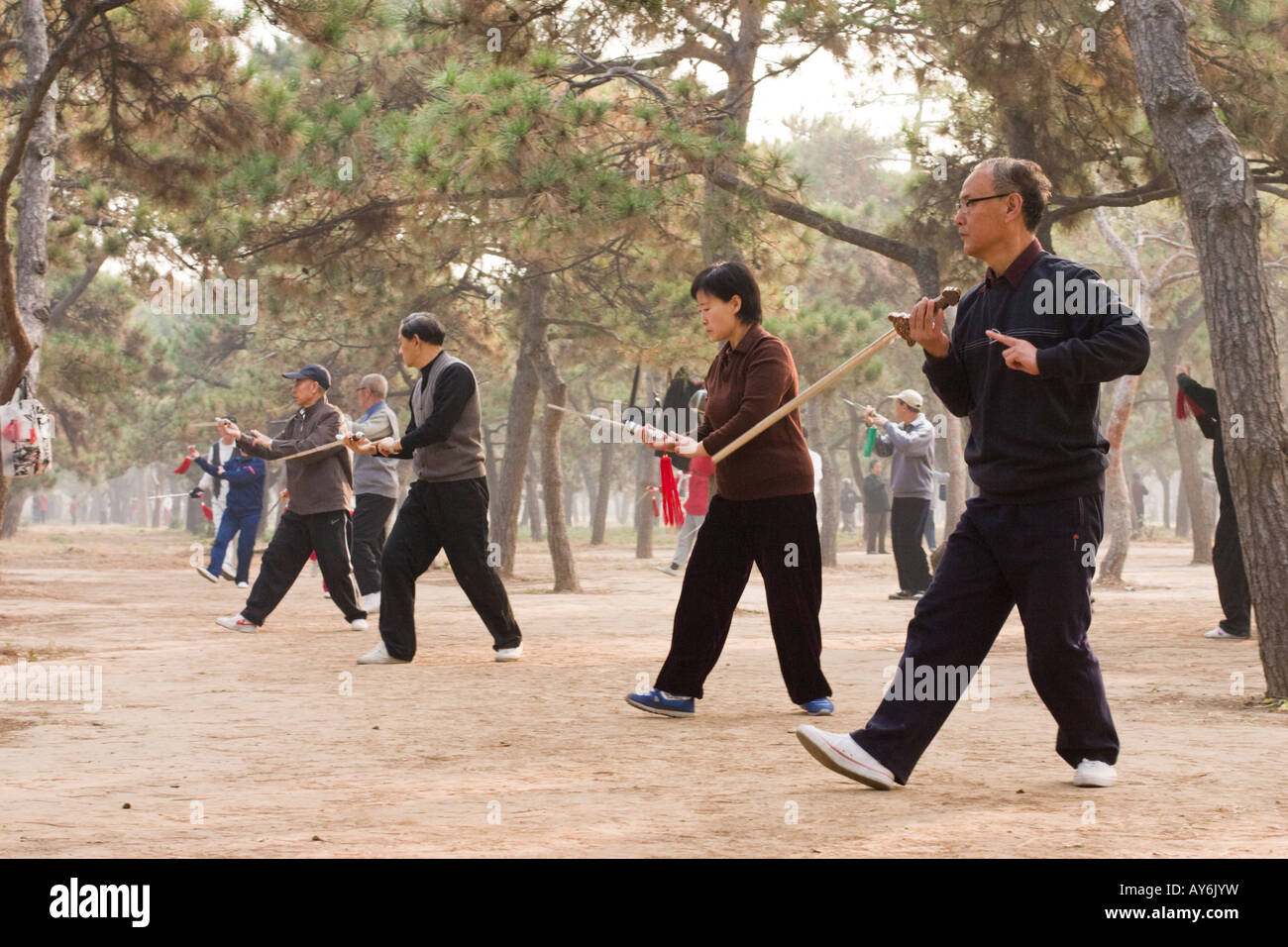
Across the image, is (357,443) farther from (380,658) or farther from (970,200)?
(970,200)

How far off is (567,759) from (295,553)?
596 centimetres

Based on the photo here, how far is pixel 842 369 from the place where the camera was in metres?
5.55

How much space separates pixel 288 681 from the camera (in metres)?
A: 8.38

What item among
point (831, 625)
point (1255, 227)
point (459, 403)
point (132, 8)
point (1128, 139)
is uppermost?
point (132, 8)

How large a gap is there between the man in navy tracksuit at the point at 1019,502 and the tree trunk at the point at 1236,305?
276 centimetres

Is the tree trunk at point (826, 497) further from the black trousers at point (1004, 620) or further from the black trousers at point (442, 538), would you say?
the black trousers at point (1004, 620)

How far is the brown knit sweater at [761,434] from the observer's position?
6609 mm

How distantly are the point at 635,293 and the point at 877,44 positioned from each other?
716 cm

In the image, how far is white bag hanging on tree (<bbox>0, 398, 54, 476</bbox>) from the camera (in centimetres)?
1100

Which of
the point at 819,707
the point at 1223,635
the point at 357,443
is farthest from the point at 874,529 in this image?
the point at 819,707

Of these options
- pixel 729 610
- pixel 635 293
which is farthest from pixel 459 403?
pixel 635 293

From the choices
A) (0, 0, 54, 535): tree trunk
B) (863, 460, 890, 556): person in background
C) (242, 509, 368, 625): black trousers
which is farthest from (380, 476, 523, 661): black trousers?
(863, 460, 890, 556): person in background

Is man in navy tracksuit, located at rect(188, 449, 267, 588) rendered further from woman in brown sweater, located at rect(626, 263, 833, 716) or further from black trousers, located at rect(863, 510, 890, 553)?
black trousers, located at rect(863, 510, 890, 553)

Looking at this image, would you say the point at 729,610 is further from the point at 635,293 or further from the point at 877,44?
the point at 635,293
